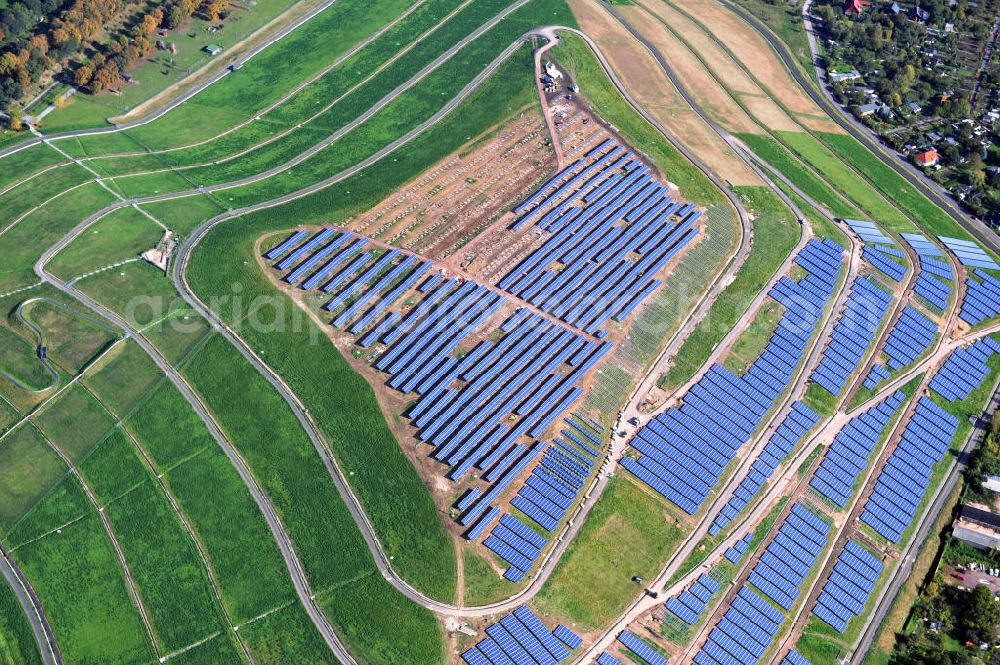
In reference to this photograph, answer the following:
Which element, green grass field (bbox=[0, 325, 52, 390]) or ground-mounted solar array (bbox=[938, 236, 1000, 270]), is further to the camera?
ground-mounted solar array (bbox=[938, 236, 1000, 270])

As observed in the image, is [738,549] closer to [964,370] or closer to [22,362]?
[964,370]

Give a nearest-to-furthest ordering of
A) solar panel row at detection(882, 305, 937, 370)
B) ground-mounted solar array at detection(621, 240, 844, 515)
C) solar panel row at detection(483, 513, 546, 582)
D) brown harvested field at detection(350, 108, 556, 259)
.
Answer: solar panel row at detection(483, 513, 546, 582)
ground-mounted solar array at detection(621, 240, 844, 515)
solar panel row at detection(882, 305, 937, 370)
brown harvested field at detection(350, 108, 556, 259)

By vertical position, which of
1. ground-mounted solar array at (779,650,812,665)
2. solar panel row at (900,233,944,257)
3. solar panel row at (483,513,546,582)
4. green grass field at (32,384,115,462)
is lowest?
ground-mounted solar array at (779,650,812,665)

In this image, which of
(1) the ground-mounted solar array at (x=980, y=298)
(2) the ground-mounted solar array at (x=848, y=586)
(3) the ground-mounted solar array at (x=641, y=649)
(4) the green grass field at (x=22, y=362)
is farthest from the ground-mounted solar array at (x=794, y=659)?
(4) the green grass field at (x=22, y=362)

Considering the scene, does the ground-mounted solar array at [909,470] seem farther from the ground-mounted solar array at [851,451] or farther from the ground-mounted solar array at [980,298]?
the ground-mounted solar array at [980,298]

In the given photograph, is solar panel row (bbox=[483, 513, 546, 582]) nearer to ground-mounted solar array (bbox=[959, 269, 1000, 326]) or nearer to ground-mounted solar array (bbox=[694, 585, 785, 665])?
ground-mounted solar array (bbox=[694, 585, 785, 665])

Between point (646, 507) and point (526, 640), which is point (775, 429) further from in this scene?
point (526, 640)

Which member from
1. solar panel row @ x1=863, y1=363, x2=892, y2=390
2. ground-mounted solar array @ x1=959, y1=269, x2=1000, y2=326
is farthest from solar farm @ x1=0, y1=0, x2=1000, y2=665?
ground-mounted solar array @ x1=959, y1=269, x2=1000, y2=326

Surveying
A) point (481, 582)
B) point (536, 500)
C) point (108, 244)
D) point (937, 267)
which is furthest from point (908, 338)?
point (108, 244)
